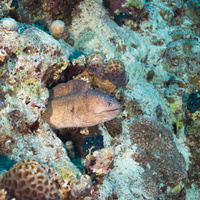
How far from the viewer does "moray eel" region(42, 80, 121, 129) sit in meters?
2.77

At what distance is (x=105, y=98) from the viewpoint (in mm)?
2758

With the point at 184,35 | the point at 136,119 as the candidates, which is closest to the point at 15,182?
the point at 136,119

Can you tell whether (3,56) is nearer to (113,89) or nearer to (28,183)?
(28,183)

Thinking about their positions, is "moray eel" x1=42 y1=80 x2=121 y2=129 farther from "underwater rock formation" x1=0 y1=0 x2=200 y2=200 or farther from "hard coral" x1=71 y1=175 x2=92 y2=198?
"hard coral" x1=71 y1=175 x2=92 y2=198

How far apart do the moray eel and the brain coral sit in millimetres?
1305

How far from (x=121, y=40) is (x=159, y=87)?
1862 mm

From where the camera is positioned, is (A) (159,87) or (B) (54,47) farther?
(A) (159,87)

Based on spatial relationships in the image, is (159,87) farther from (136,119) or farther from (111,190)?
(111,190)

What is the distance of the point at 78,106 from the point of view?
9.46ft

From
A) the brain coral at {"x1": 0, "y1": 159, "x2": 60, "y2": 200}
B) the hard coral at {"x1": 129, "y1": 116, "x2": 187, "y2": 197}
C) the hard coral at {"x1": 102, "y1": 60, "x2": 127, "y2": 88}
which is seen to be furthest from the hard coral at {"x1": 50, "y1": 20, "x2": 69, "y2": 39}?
the brain coral at {"x1": 0, "y1": 159, "x2": 60, "y2": 200}

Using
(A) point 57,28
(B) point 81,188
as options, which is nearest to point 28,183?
(B) point 81,188

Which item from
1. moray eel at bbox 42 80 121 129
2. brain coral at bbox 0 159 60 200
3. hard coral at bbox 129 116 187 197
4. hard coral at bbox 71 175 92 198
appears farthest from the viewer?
hard coral at bbox 129 116 187 197

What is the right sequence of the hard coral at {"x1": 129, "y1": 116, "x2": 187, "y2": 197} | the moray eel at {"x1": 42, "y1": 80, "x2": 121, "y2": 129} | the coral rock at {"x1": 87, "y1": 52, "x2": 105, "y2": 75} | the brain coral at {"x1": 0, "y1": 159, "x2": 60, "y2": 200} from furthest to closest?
the hard coral at {"x1": 129, "y1": 116, "x2": 187, "y2": 197}
the coral rock at {"x1": 87, "y1": 52, "x2": 105, "y2": 75}
the moray eel at {"x1": 42, "y1": 80, "x2": 121, "y2": 129}
the brain coral at {"x1": 0, "y1": 159, "x2": 60, "y2": 200}

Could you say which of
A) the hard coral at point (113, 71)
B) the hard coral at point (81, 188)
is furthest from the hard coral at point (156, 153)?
the hard coral at point (81, 188)
